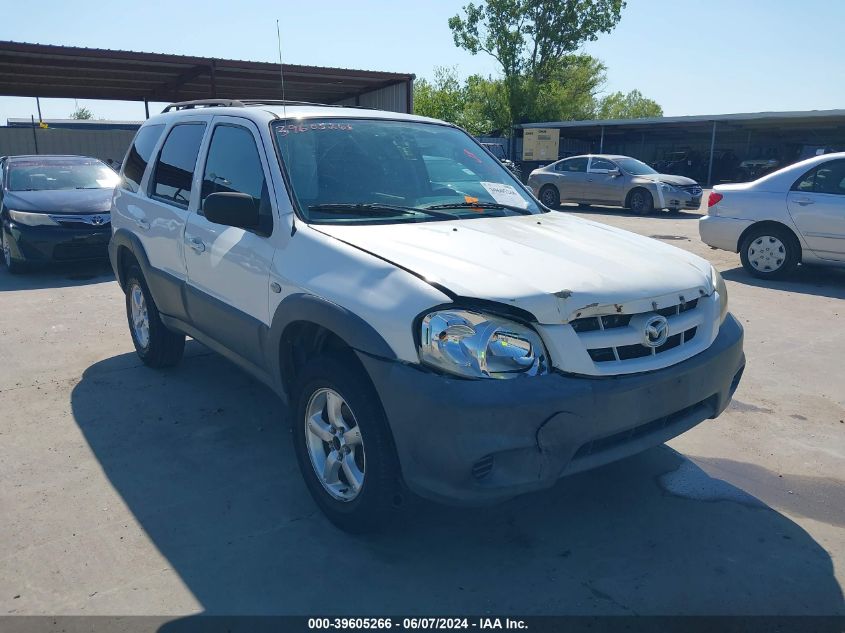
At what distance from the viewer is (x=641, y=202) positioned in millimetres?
17172

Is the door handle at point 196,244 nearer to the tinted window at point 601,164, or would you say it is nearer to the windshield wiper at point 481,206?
the windshield wiper at point 481,206

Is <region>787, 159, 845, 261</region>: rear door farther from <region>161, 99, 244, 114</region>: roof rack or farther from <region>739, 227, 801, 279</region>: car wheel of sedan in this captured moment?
<region>161, 99, 244, 114</region>: roof rack

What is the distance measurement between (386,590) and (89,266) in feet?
29.2

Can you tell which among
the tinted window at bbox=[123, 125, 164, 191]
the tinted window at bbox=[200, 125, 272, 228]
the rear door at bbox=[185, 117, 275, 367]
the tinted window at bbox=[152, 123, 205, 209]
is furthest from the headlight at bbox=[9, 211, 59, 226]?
the tinted window at bbox=[200, 125, 272, 228]

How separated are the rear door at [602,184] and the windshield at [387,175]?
14.0 metres

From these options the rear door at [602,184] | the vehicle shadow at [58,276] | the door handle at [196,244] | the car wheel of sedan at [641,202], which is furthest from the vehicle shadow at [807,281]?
the vehicle shadow at [58,276]

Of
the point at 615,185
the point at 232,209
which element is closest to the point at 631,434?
the point at 232,209

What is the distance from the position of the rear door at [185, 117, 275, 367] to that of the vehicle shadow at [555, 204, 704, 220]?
14273 mm

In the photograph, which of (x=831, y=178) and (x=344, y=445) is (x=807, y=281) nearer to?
(x=831, y=178)

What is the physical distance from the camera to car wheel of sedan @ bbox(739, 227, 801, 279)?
834 cm

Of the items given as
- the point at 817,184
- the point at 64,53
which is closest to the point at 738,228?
the point at 817,184

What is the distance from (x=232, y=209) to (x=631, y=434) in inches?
81.8

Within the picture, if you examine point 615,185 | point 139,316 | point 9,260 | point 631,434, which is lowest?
point 9,260

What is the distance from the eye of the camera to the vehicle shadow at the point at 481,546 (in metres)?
2.59
